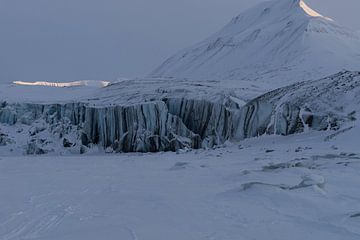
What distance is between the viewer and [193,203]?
681cm

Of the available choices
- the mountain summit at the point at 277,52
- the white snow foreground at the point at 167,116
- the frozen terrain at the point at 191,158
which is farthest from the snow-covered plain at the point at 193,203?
the mountain summit at the point at 277,52

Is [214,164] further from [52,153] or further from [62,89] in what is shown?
[62,89]

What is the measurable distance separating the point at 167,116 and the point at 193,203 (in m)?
21.4

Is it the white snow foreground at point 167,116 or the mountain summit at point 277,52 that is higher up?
the mountain summit at point 277,52

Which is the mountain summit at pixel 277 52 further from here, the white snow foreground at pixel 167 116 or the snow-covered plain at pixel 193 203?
the snow-covered plain at pixel 193 203

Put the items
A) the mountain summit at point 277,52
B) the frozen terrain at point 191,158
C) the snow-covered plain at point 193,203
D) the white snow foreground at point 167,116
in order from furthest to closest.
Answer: the mountain summit at point 277,52 → the white snow foreground at point 167,116 → the frozen terrain at point 191,158 → the snow-covered plain at point 193,203

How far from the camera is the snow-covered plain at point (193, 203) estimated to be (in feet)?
17.5

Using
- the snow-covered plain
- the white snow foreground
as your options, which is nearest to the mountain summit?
the white snow foreground

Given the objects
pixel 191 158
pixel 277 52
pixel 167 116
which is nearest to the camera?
pixel 191 158

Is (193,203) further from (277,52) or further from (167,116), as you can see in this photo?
(277,52)

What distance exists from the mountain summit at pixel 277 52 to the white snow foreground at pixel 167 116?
41.8 feet

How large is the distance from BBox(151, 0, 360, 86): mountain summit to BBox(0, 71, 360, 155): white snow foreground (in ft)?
41.8

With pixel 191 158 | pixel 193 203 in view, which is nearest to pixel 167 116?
pixel 191 158

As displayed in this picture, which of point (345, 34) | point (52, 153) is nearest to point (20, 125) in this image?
point (52, 153)
